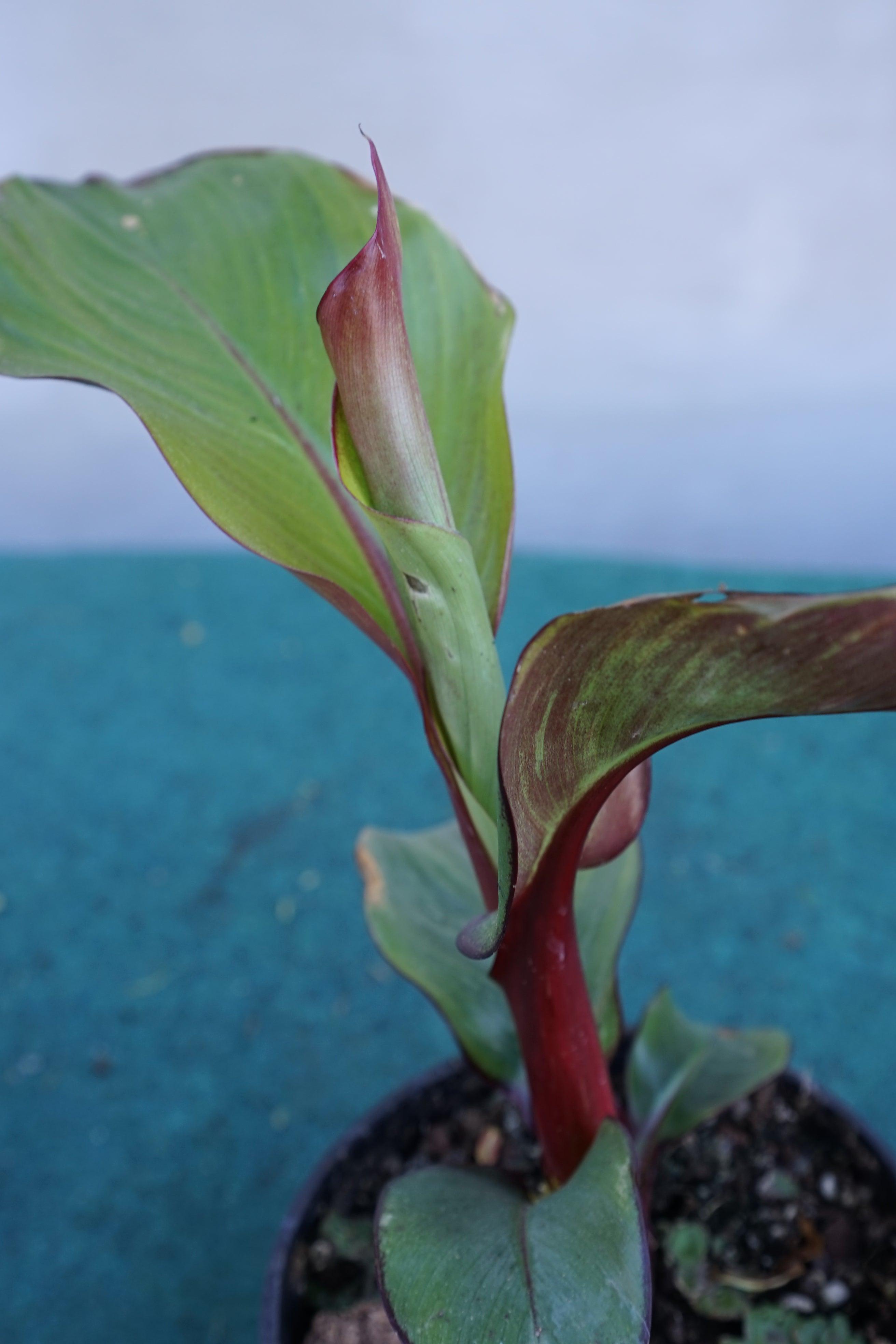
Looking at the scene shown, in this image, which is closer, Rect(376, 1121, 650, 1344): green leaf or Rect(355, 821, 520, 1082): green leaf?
Rect(376, 1121, 650, 1344): green leaf

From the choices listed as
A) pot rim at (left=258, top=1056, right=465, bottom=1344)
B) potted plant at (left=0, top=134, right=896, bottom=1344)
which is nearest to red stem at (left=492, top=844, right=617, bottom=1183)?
potted plant at (left=0, top=134, right=896, bottom=1344)

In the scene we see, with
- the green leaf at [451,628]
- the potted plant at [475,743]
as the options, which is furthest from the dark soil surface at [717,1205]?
the green leaf at [451,628]

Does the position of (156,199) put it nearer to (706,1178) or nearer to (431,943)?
(431,943)

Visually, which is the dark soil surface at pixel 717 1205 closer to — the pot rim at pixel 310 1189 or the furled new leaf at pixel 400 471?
the pot rim at pixel 310 1189

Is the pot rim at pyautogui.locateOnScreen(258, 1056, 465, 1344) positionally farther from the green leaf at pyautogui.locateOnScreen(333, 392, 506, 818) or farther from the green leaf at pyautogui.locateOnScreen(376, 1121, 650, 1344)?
the green leaf at pyautogui.locateOnScreen(333, 392, 506, 818)

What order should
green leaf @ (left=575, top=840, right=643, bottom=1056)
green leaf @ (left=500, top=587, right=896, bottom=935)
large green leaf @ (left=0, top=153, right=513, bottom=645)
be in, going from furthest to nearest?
green leaf @ (left=575, top=840, right=643, bottom=1056)
large green leaf @ (left=0, top=153, right=513, bottom=645)
green leaf @ (left=500, top=587, right=896, bottom=935)

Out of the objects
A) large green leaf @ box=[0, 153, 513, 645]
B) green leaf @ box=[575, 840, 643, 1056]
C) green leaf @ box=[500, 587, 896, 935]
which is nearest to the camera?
green leaf @ box=[500, 587, 896, 935]
